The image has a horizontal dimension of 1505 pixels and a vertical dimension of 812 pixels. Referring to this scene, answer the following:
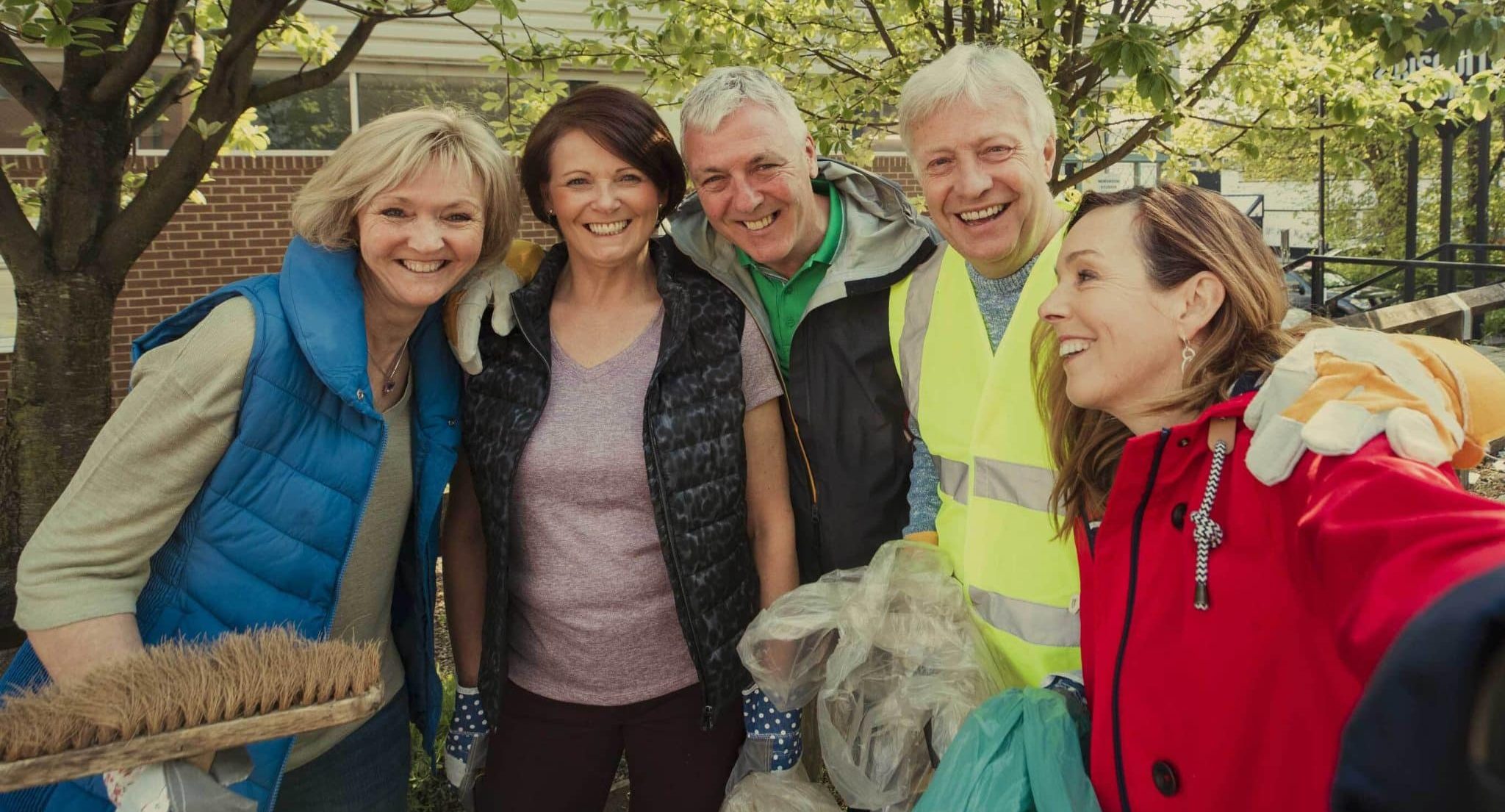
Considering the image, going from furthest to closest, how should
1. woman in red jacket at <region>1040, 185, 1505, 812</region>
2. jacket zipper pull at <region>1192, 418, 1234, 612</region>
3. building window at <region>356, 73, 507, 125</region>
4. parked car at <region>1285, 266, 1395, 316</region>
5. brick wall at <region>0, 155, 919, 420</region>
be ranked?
1. parked car at <region>1285, 266, 1395, 316</region>
2. building window at <region>356, 73, 507, 125</region>
3. brick wall at <region>0, 155, 919, 420</region>
4. jacket zipper pull at <region>1192, 418, 1234, 612</region>
5. woman in red jacket at <region>1040, 185, 1505, 812</region>

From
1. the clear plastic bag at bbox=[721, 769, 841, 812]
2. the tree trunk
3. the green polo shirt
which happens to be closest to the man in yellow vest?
the green polo shirt

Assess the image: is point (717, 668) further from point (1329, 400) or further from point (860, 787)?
point (1329, 400)

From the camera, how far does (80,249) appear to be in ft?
10.6

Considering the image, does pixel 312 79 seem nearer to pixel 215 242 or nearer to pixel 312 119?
pixel 312 119

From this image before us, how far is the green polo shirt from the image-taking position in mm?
2465

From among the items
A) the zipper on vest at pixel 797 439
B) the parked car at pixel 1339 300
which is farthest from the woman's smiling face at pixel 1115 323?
the parked car at pixel 1339 300

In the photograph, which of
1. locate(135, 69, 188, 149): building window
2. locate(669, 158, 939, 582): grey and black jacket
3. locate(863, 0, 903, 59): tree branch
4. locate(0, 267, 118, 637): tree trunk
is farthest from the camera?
locate(135, 69, 188, 149): building window

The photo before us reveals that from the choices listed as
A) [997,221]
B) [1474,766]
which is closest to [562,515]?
[997,221]

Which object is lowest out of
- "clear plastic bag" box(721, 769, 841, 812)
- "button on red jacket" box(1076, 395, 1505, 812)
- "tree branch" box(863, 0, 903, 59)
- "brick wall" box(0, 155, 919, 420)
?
"clear plastic bag" box(721, 769, 841, 812)

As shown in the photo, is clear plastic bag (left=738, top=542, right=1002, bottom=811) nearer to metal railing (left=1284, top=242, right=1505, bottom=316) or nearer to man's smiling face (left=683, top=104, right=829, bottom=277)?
man's smiling face (left=683, top=104, right=829, bottom=277)

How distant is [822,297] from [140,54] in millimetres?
2209

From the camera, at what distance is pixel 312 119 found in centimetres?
919

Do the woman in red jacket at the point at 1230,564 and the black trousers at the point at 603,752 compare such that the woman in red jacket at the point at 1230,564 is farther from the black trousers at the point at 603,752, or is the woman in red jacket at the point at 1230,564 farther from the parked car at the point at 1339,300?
the parked car at the point at 1339,300

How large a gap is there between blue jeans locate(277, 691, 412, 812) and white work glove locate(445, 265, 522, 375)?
82 cm
